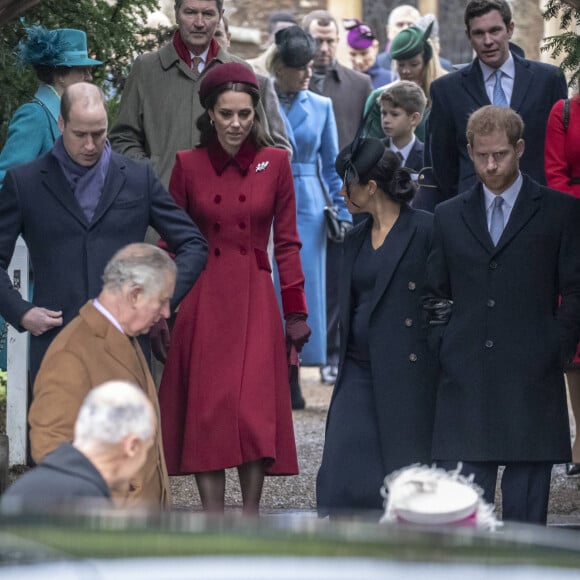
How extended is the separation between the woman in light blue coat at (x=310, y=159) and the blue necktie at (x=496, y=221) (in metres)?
4.94

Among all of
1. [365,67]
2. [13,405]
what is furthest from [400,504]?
[365,67]

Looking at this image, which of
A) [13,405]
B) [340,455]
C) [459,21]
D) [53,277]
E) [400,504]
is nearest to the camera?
[400,504]

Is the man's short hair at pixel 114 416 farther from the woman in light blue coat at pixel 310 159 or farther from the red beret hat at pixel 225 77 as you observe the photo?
the woman in light blue coat at pixel 310 159

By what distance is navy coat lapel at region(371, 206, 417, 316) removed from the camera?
7.62 m

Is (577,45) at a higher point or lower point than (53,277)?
higher

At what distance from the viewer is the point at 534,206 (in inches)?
285

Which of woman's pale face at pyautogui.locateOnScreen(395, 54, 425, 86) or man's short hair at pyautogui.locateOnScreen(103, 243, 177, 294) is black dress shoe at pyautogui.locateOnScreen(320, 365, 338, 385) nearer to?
woman's pale face at pyautogui.locateOnScreen(395, 54, 425, 86)

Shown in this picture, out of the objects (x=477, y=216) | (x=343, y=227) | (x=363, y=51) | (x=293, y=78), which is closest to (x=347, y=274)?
(x=477, y=216)

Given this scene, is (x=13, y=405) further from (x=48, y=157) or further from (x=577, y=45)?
(x=577, y=45)

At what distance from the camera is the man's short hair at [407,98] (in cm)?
1052

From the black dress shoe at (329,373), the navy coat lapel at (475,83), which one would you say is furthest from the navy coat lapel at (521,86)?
the black dress shoe at (329,373)

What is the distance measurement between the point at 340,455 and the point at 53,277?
1.42m

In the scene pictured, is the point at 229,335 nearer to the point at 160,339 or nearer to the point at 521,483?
the point at 160,339

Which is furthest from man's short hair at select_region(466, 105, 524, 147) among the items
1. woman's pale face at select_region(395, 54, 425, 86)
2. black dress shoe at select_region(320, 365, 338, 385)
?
black dress shoe at select_region(320, 365, 338, 385)
